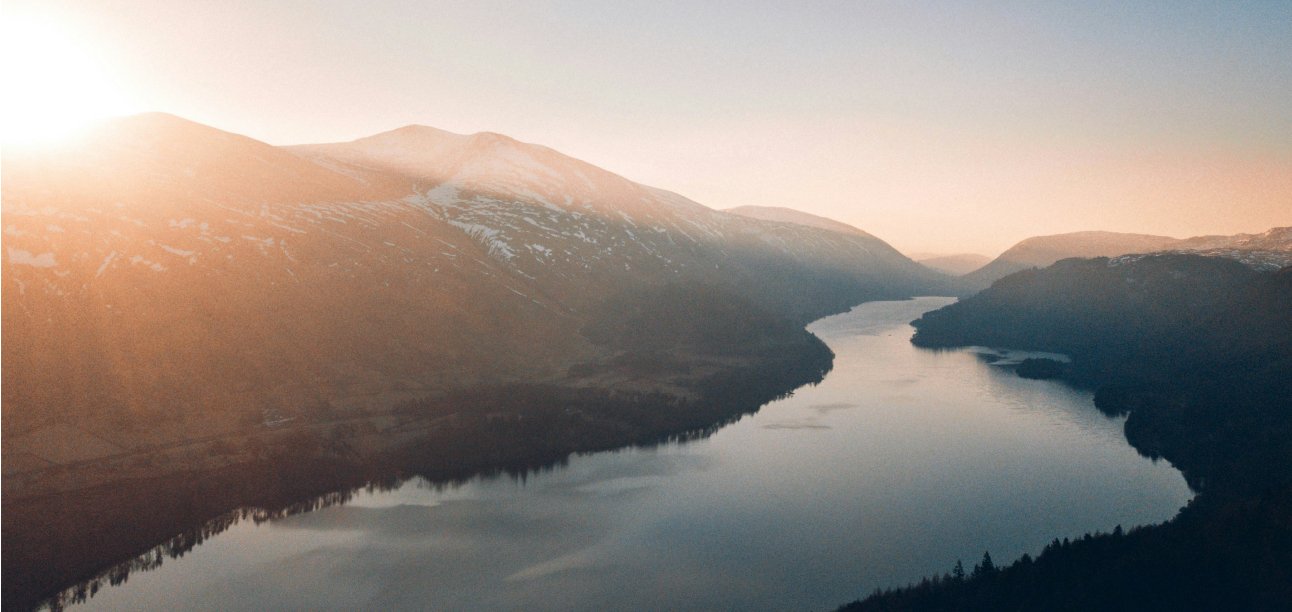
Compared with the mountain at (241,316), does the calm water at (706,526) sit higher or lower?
lower

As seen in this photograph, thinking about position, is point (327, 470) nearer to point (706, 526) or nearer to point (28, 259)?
point (706, 526)

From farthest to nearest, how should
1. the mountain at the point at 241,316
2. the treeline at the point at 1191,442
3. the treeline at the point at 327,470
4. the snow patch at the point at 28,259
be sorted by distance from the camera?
the snow patch at the point at 28,259 → the mountain at the point at 241,316 → the treeline at the point at 327,470 → the treeline at the point at 1191,442

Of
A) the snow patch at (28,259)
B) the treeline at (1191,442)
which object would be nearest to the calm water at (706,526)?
the treeline at (1191,442)

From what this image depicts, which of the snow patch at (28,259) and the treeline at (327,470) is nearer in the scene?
the treeline at (327,470)

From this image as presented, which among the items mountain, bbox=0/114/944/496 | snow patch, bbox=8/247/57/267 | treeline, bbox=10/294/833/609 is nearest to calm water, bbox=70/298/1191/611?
treeline, bbox=10/294/833/609

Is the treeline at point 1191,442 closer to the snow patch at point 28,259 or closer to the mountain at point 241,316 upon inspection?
the mountain at point 241,316

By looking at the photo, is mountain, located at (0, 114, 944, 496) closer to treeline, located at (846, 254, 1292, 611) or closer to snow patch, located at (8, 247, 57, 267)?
snow patch, located at (8, 247, 57, 267)

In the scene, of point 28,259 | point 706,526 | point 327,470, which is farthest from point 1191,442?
point 28,259
